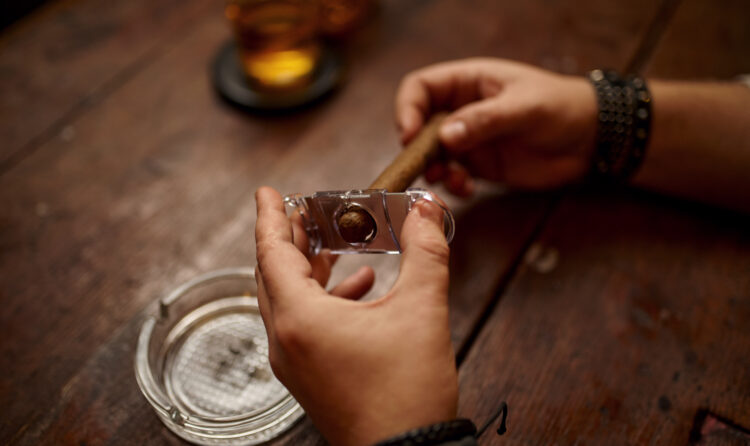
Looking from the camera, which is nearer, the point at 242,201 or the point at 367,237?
the point at 367,237

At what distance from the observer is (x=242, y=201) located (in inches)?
34.2

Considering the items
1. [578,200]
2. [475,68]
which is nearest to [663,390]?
[578,200]

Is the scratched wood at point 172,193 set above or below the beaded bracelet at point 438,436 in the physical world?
below

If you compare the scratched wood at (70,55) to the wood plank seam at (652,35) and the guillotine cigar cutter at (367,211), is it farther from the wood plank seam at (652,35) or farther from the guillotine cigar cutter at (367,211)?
the wood plank seam at (652,35)

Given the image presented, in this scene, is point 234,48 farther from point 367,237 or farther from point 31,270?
point 367,237

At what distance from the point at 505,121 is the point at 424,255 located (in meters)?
0.36

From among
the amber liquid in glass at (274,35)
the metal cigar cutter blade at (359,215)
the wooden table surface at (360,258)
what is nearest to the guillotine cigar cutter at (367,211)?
the metal cigar cutter blade at (359,215)

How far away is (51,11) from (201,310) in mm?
963

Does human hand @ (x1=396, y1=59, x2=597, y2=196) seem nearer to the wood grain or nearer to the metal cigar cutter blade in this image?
the wood grain

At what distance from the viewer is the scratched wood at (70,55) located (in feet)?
3.29

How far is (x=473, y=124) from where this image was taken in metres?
0.76

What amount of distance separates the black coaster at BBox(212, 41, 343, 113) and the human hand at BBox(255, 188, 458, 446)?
554 mm

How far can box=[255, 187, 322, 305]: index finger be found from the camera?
0.50m

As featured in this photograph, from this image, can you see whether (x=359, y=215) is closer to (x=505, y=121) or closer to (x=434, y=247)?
(x=434, y=247)
